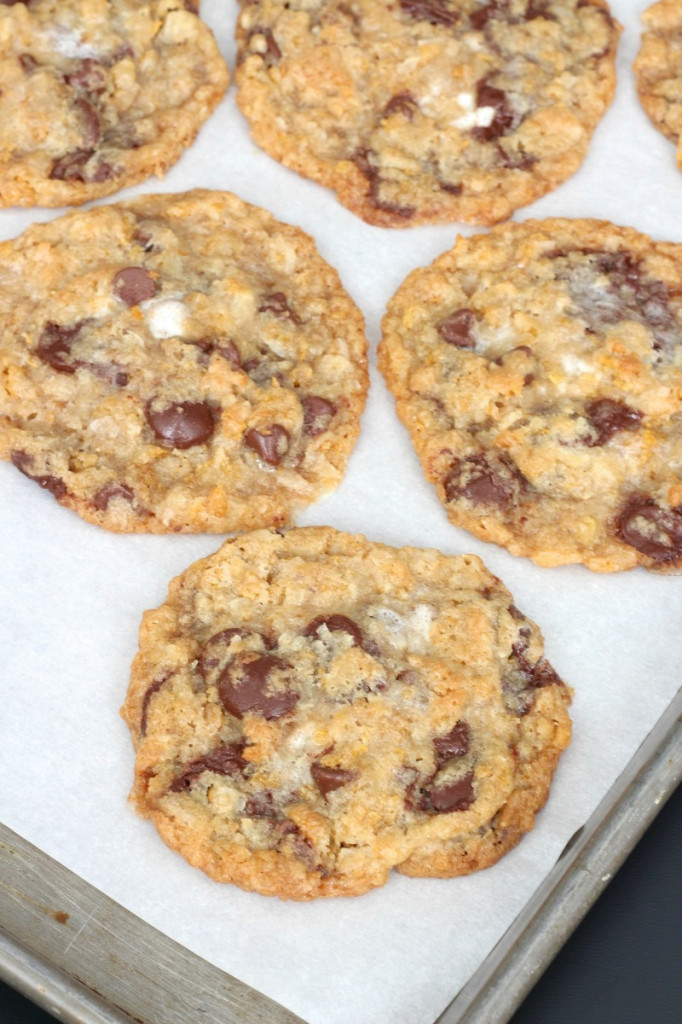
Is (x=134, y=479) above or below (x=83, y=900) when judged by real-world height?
above

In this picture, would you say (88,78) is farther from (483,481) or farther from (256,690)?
(256,690)

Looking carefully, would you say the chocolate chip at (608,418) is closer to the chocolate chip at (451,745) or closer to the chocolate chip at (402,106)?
the chocolate chip at (451,745)

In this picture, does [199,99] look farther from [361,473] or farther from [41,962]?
[41,962]

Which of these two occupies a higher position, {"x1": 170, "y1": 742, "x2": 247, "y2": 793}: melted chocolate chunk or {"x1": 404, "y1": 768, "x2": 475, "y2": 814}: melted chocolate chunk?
{"x1": 404, "y1": 768, "x2": 475, "y2": 814}: melted chocolate chunk

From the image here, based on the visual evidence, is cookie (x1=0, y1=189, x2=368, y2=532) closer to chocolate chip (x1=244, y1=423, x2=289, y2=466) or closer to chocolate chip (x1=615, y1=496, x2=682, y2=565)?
chocolate chip (x1=244, y1=423, x2=289, y2=466)

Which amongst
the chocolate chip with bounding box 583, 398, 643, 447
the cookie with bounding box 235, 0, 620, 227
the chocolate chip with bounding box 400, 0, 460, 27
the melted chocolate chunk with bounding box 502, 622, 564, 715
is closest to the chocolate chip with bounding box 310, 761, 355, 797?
the melted chocolate chunk with bounding box 502, 622, 564, 715

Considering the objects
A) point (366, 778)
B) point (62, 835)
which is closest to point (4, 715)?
point (62, 835)

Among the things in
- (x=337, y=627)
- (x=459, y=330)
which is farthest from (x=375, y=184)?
(x=337, y=627)

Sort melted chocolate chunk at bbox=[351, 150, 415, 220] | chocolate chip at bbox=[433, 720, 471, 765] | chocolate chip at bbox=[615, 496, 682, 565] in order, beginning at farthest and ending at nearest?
melted chocolate chunk at bbox=[351, 150, 415, 220] → chocolate chip at bbox=[615, 496, 682, 565] → chocolate chip at bbox=[433, 720, 471, 765]
